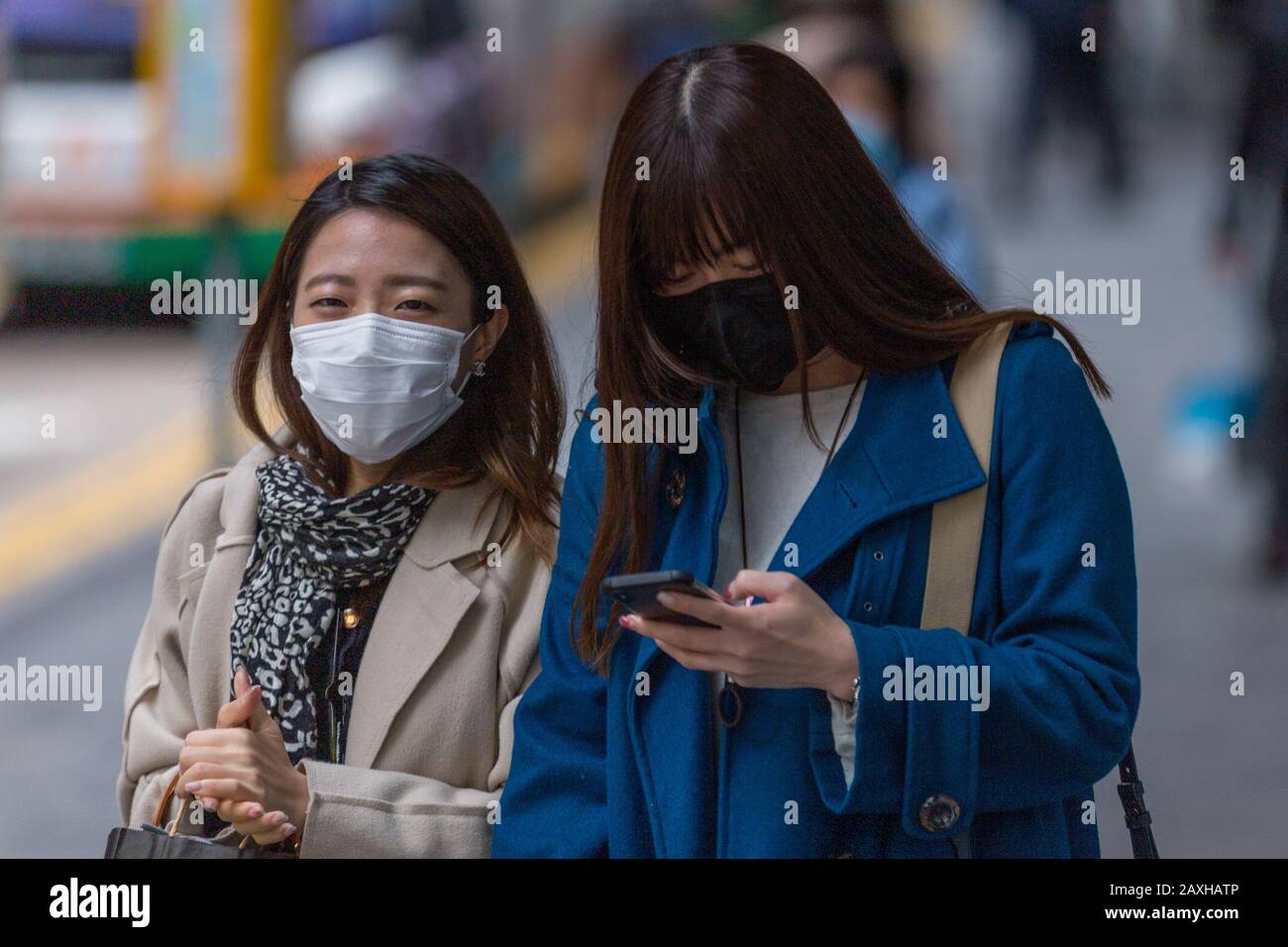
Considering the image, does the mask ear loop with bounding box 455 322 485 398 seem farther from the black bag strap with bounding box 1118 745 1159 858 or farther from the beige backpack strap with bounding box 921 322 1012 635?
the black bag strap with bounding box 1118 745 1159 858

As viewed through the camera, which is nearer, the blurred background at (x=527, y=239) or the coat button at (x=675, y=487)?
the coat button at (x=675, y=487)

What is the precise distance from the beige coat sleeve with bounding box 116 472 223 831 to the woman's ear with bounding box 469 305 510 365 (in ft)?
1.29

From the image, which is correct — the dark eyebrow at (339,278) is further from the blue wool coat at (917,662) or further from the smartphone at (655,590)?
the smartphone at (655,590)

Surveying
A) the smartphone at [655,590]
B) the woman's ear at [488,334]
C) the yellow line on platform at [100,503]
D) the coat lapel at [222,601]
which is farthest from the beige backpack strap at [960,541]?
the yellow line on platform at [100,503]

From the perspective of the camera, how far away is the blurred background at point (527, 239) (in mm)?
4691

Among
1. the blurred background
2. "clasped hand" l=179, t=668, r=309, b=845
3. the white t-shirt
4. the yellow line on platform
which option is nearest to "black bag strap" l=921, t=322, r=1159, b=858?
the white t-shirt

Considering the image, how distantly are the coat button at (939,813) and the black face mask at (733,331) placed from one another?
462 millimetres

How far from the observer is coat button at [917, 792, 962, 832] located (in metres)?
1.79

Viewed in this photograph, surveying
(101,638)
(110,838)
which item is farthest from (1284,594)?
(110,838)

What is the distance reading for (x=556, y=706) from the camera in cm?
205

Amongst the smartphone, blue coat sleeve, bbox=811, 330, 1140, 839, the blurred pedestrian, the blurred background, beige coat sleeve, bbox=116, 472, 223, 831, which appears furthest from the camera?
the blurred background

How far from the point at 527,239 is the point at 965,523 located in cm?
839
